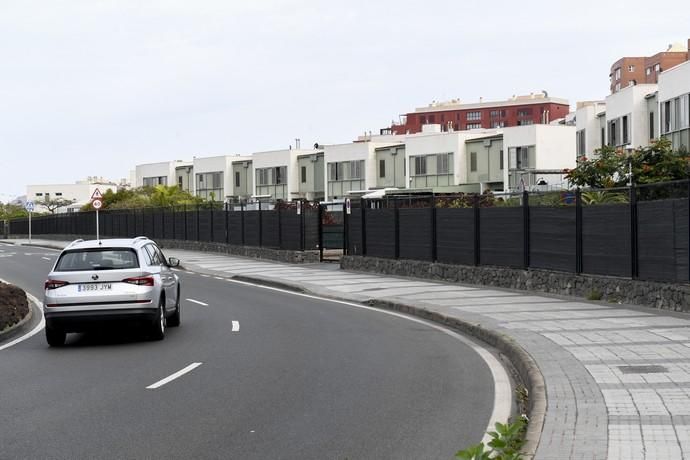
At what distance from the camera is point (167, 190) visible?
7888 centimetres

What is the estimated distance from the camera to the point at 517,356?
11.6 m

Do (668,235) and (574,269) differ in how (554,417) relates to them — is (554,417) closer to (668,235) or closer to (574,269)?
(668,235)

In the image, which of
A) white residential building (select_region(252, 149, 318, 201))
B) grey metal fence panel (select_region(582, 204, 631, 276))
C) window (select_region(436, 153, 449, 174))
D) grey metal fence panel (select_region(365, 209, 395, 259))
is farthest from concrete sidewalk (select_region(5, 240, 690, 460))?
white residential building (select_region(252, 149, 318, 201))

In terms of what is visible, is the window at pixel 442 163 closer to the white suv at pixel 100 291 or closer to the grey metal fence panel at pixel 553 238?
the grey metal fence panel at pixel 553 238

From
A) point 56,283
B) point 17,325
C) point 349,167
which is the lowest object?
point 17,325

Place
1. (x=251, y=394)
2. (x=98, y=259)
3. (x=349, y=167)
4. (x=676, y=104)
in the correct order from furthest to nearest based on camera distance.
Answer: (x=349, y=167) → (x=676, y=104) → (x=98, y=259) → (x=251, y=394)

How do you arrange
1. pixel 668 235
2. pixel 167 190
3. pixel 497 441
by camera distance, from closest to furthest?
pixel 497 441
pixel 668 235
pixel 167 190

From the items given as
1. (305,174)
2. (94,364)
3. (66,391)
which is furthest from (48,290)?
(305,174)

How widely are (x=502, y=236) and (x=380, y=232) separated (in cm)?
762

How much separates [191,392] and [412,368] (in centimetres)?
295

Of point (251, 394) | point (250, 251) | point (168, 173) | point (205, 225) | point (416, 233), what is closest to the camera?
point (251, 394)

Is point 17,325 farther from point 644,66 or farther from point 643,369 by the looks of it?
point 644,66

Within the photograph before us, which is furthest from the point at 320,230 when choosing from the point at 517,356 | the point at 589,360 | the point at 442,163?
the point at 442,163

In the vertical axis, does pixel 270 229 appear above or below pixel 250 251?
above
